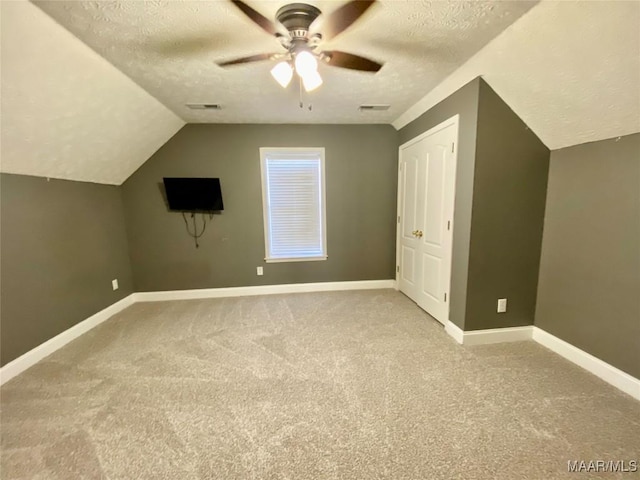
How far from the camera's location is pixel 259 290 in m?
3.96

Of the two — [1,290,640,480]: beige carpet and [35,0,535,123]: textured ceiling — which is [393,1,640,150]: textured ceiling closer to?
[35,0,535,123]: textured ceiling

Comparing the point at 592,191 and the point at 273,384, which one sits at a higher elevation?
the point at 592,191

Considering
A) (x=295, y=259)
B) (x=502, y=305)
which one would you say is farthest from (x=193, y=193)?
(x=502, y=305)

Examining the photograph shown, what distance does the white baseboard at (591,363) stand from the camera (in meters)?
1.86

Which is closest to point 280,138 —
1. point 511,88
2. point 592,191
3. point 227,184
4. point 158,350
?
point 227,184

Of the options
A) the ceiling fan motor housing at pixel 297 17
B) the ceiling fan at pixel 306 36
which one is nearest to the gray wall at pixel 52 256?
the ceiling fan at pixel 306 36

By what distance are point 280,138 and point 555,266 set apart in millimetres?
3398

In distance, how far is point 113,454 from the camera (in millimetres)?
1480

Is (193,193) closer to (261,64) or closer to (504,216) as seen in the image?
(261,64)

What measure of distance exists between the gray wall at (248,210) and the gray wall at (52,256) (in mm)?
420

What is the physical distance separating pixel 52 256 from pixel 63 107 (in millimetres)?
1451

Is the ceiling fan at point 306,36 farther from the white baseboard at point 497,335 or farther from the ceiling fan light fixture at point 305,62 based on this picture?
the white baseboard at point 497,335

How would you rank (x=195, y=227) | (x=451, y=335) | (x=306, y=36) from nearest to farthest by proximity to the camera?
1. (x=306, y=36)
2. (x=451, y=335)
3. (x=195, y=227)

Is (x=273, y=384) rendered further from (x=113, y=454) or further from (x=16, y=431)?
(x=16, y=431)
